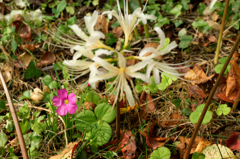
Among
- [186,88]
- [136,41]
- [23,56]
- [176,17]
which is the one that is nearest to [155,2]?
[176,17]

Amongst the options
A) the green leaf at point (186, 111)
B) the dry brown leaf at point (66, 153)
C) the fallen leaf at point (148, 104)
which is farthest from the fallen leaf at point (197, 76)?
the dry brown leaf at point (66, 153)

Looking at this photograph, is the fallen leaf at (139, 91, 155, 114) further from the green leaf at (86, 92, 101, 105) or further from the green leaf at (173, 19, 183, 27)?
the green leaf at (173, 19, 183, 27)

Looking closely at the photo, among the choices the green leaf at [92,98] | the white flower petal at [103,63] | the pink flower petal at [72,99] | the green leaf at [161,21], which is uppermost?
the green leaf at [161,21]

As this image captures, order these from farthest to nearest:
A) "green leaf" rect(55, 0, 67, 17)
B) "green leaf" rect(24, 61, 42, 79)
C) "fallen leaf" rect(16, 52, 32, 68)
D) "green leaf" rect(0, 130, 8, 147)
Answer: "green leaf" rect(55, 0, 67, 17) → "fallen leaf" rect(16, 52, 32, 68) → "green leaf" rect(24, 61, 42, 79) → "green leaf" rect(0, 130, 8, 147)

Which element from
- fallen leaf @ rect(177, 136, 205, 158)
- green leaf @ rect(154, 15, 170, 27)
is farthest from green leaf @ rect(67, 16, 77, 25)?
fallen leaf @ rect(177, 136, 205, 158)

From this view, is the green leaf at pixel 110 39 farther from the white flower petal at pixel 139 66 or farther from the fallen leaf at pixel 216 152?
the fallen leaf at pixel 216 152

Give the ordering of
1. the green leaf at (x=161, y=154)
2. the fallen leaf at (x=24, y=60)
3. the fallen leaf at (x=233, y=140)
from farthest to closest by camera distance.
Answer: the fallen leaf at (x=24, y=60) → the fallen leaf at (x=233, y=140) → the green leaf at (x=161, y=154)
